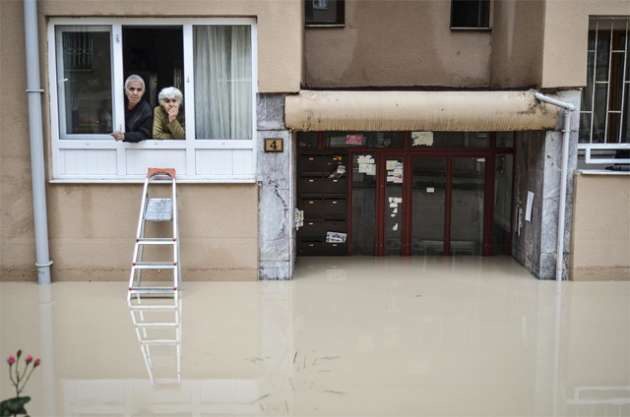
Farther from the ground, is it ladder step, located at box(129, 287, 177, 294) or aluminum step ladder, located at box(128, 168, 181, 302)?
aluminum step ladder, located at box(128, 168, 181, 302)

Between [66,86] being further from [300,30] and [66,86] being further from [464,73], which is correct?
[464,73]

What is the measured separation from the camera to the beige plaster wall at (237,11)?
29.7 feet

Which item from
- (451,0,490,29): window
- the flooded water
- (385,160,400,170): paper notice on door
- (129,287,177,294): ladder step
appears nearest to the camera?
the flooded water

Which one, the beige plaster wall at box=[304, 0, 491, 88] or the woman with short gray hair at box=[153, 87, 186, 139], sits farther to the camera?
the beige plaster wall at box=[304, 0, 491, 88]

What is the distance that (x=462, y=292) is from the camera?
359 inches

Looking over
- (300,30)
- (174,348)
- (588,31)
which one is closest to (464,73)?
(588,31)

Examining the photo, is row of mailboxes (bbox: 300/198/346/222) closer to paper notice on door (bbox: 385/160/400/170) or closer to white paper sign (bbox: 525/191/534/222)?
paper notice on door (bbox: 385/160/400/170)

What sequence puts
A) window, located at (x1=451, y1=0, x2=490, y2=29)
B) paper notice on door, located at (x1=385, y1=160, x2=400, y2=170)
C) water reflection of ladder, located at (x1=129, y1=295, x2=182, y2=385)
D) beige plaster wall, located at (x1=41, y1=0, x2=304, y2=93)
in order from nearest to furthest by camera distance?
water reflection of ladder, located at (x1=129, y1=295, x2=182, y2=385) → beige plaster wall, located at (x1=41, y1=0, x2=304, y2=93) → window, located at (x1=451, y1=0, x2=490, y2=29) → paper notice on door, located at (x1=385, y1=160, x2=400, y2=170)

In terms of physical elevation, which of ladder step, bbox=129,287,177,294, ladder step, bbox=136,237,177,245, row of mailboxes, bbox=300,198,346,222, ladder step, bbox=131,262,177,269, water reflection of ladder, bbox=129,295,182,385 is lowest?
water reflection of ladder, bbox=129,295,182,385

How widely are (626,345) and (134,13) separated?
710cm

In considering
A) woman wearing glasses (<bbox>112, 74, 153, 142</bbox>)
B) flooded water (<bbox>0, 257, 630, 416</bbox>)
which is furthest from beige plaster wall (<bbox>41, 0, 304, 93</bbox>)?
flooded water (<bbox>0, 257, 630, 416</bbox>)

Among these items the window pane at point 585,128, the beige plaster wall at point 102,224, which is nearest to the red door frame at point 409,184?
the window pane at point 585,128

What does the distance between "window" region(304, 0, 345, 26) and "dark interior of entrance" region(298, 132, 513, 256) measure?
1767 mm

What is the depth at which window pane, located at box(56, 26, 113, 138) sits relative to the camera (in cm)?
934
